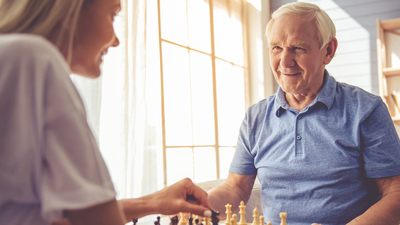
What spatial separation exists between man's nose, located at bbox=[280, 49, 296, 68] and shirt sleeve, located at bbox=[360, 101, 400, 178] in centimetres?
43

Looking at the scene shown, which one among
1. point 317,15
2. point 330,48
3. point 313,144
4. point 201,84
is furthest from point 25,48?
point 201,84

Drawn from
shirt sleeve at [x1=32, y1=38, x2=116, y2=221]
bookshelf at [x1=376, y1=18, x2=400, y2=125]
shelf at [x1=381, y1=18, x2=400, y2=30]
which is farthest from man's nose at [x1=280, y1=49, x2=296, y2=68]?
shelf at [x1=381, y1=18, x2=400, y2=30]

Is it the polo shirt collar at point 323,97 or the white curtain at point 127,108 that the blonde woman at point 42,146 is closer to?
the polo shirt collar at point 323,97

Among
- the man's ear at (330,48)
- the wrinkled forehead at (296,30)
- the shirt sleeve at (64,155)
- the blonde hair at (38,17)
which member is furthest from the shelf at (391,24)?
the shirt sleeve at (64,155)

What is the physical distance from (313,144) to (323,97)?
231 mm

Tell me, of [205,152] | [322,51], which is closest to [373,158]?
[322,51]

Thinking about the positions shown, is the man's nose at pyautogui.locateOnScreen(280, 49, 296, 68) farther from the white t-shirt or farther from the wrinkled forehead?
the white t-shirt

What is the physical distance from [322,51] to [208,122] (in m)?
1.92

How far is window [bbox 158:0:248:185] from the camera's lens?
2.88 meters

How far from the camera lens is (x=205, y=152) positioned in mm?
3396

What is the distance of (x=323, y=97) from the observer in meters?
1.59

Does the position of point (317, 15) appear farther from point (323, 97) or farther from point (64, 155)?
point (64, 155)

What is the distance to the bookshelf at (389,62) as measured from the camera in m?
3.65

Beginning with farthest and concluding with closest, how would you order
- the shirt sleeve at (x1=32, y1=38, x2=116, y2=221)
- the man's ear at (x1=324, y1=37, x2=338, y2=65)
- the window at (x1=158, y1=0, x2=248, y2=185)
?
the window at (x1=158, y1=0, x2=248, y2=185)
the man's ear at (x1=324, y1=37, x2=338, y2=65)
the shirt sleeve at (x1=32, y1=38, x2=116, y2=221)
